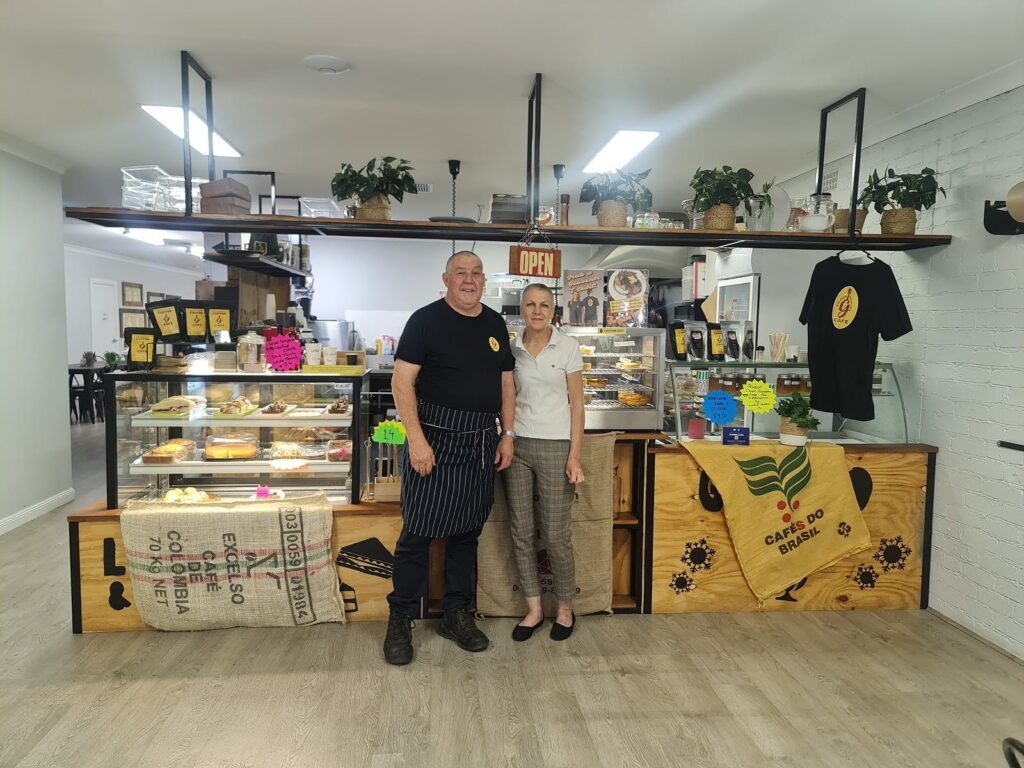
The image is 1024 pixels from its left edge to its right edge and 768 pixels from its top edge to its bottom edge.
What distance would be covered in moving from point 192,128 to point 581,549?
11.9 feet

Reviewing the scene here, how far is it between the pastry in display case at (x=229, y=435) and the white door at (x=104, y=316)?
1042 centimetres

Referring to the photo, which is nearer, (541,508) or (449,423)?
(449,423)

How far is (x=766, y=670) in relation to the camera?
2902 millimetres

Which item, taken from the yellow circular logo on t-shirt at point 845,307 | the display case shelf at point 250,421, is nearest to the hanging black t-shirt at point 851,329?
the yellow circular logo on t-shirt at point 845,307

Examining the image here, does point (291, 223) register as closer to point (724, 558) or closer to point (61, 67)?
point (61, 67)

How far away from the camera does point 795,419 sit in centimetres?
352

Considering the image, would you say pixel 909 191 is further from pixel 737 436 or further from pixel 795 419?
pixel 737 436

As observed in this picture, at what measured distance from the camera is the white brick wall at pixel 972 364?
3135mm

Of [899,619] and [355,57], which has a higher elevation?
[355,57]

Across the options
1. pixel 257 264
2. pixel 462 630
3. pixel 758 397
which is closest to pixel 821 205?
pixel 758 397

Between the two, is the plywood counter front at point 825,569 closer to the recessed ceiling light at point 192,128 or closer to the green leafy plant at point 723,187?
the green leafy plant at point 723,187

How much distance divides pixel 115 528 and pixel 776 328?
496 centimetres

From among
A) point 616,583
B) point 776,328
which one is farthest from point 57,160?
point 776,328

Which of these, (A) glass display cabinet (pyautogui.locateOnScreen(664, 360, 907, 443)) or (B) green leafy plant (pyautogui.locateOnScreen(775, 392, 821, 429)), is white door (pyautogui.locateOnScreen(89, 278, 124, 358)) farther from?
(B) green leafy plant (pyautogui.locateOnScreen(775, 392, 821, 429))
